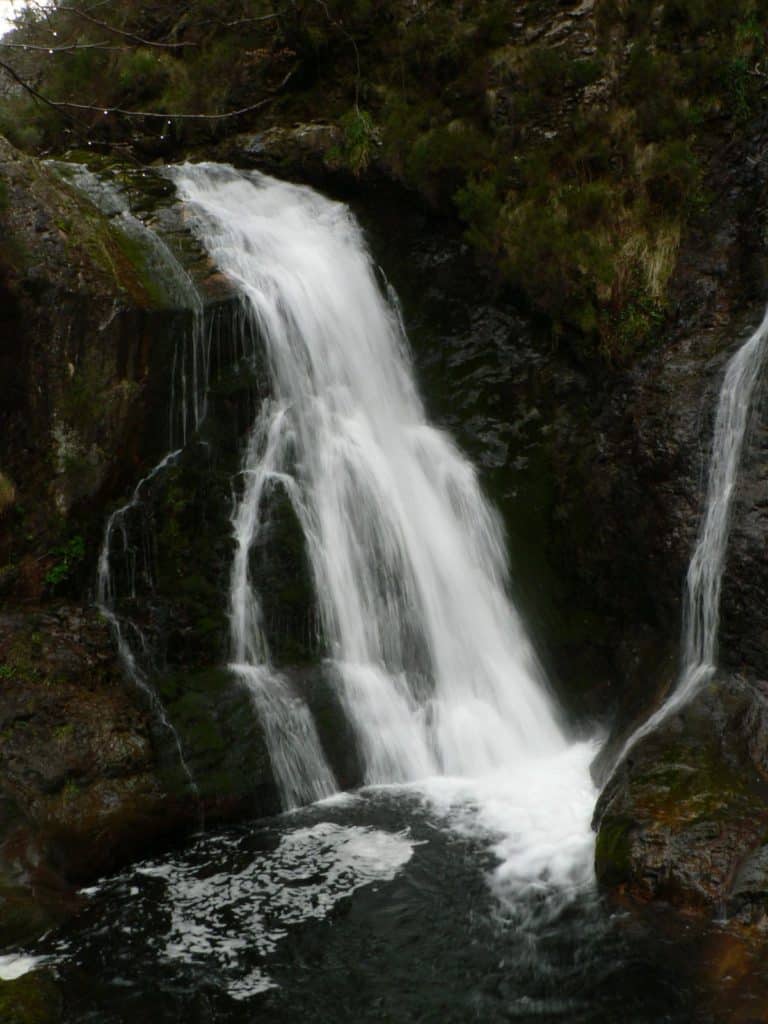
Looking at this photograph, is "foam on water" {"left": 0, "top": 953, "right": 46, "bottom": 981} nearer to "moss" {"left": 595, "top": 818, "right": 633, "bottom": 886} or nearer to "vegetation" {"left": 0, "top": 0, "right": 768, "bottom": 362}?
"moss" {"left": 595, "top": 818, "right": 633, "bottom": 886}

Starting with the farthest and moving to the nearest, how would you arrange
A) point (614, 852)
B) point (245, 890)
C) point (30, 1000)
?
point (245, 890), point (614, 852), point (30, 1000)

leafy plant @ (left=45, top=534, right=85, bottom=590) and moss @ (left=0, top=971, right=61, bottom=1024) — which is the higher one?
leafy plant @ (left=45, top=534, right=85, bottom=590)

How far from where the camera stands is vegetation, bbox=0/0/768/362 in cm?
892

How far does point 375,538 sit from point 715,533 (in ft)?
9.86

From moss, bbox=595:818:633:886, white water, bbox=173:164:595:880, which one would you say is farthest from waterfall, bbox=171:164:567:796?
moss, bbox=595:818:633:886

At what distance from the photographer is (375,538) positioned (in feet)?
26.7

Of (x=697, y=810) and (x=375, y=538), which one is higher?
(x=375, y=538)

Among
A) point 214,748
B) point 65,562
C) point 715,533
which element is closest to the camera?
point 214,748

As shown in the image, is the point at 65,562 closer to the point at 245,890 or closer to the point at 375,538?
the point at 375,538

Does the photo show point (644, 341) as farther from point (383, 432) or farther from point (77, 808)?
point (77, 808)

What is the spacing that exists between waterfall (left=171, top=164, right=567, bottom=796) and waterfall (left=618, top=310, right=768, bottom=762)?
1453 mm

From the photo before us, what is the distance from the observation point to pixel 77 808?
6027 millimetres

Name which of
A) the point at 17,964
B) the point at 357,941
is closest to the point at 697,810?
the point at 357,941

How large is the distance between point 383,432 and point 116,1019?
235 inches
